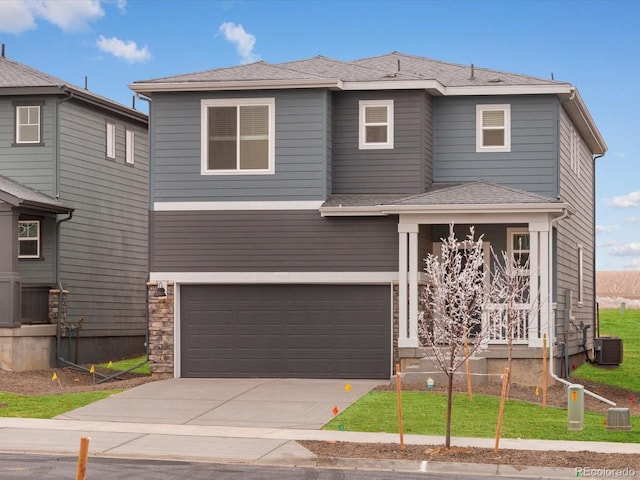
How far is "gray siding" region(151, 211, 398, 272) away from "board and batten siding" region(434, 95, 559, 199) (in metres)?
2.70

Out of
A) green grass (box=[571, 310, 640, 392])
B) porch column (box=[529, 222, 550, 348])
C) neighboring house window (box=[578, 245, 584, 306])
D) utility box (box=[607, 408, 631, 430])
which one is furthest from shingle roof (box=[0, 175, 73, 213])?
utility box (box=[607, 408, 631, 430])

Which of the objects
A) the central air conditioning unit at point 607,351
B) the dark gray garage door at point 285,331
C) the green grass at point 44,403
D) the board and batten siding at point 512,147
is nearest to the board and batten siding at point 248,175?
the dark gray garage door at point 285,331

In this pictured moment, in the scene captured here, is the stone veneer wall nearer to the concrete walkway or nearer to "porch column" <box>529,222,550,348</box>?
the concrete walkway

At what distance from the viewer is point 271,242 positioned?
2664 centimetres

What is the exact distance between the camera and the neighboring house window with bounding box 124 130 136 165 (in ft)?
116

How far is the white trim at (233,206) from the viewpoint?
26.5 meters

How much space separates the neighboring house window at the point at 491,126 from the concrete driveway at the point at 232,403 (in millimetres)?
6300

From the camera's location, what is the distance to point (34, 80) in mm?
31359

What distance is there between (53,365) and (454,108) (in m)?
12.5

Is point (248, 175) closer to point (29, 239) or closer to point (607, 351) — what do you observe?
point (29, 239)

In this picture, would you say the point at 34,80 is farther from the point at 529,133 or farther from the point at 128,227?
the point at 529,133

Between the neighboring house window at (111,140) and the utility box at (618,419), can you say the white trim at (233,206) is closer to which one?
the neighboring house window at (111,140)

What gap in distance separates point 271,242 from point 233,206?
123 centimetres

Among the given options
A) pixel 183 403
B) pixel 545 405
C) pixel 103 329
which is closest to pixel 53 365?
pixel 103 329
